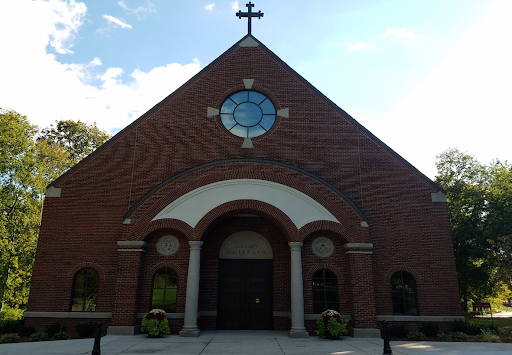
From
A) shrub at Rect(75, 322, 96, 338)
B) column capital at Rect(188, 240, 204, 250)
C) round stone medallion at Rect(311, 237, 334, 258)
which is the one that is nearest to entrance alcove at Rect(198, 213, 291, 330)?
column capital at Rect(188, 240, 204, 250)

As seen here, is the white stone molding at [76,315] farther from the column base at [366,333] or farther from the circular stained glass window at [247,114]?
the column base at [366,333]

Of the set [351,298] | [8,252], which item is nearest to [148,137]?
[351,298]

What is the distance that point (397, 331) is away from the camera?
43.3 feet

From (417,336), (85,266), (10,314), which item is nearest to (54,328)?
(85,266)

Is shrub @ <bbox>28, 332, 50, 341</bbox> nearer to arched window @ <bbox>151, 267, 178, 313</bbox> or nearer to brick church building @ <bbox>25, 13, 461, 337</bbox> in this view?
brick church building @ <bbox>25, 13, 461, 337</bbox>

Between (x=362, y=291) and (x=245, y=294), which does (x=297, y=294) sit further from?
(x=245, y=294)

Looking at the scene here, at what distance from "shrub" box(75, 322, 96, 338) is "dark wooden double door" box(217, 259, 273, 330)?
15.4ft

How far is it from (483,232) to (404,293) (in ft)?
30.6

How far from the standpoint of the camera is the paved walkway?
383 inches

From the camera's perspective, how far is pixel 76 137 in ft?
117

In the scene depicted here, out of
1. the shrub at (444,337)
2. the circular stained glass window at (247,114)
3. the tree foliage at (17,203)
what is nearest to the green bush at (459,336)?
the shrub at (444,337)

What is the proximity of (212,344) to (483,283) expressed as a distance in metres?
19.5

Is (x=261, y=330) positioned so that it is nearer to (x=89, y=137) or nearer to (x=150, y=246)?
(x=150, y=246)

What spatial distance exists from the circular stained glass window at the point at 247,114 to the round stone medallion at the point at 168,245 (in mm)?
5360
